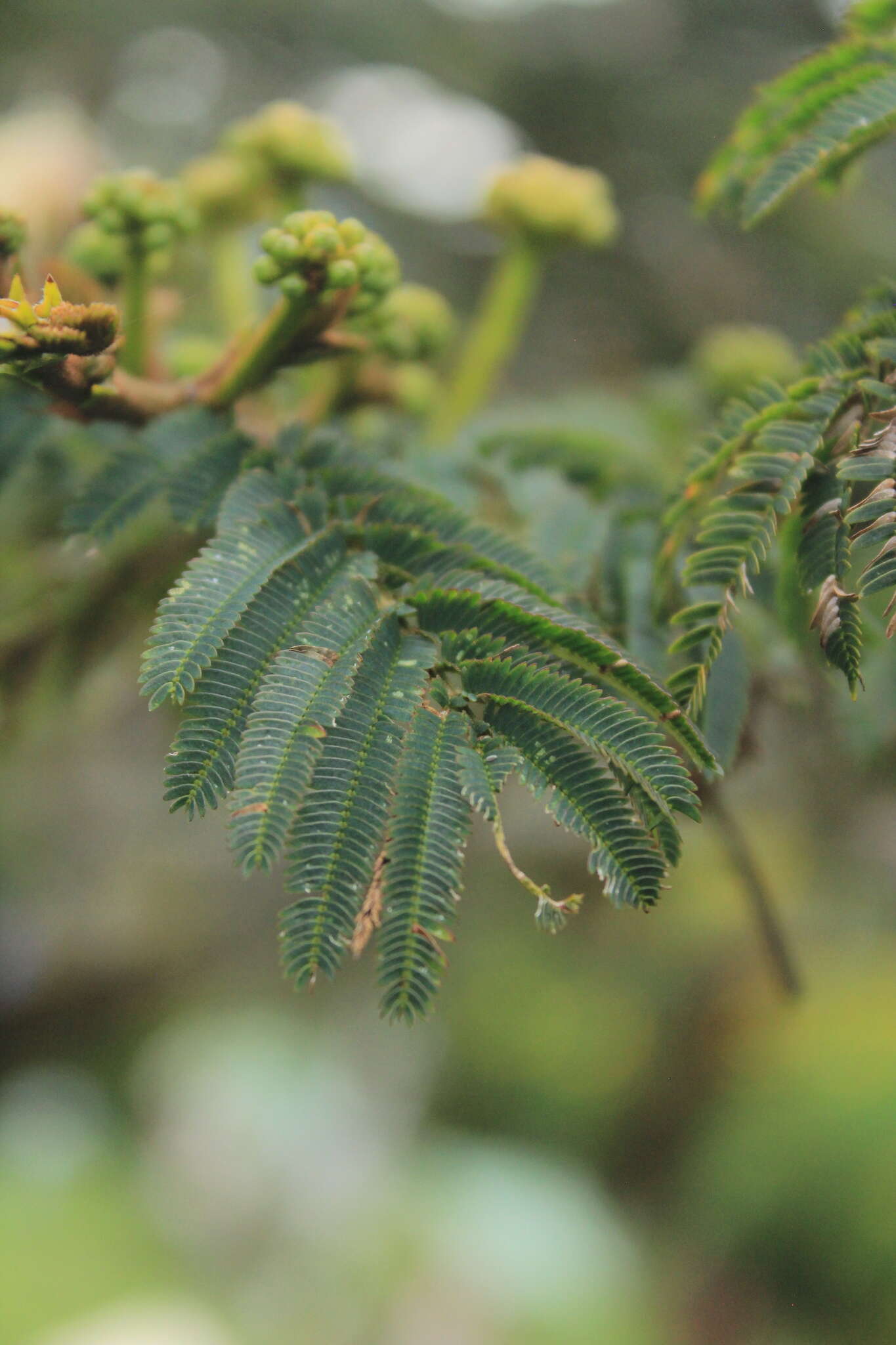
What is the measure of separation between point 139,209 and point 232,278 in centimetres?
51

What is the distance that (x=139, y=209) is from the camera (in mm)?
934

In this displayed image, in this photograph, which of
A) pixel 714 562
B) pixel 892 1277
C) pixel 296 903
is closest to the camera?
pixel 296 903

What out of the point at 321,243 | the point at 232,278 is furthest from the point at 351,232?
the point at 232,278

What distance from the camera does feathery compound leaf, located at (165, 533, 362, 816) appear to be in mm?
563

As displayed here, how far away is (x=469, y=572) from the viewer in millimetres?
736

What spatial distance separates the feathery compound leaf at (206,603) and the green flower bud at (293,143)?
77 centimetres

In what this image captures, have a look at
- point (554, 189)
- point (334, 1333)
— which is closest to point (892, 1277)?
point (334, 1333)

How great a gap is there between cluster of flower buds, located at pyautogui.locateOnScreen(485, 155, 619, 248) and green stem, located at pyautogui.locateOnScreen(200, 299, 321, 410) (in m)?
0.66

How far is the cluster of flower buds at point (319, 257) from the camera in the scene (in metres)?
0.76

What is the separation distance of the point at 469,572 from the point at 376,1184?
211 centimetres

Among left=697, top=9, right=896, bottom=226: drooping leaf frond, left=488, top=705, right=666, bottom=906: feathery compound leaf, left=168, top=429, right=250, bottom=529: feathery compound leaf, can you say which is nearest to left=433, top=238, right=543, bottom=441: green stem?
left=697, top=9, right=896, bottom=226: drooping leaf frond

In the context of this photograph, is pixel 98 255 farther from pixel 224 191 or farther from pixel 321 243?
pixel 321 243

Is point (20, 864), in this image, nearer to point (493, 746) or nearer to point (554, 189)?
point (554, 189)

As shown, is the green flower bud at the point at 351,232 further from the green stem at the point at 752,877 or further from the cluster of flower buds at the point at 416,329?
the green stem at the point at 752,877
